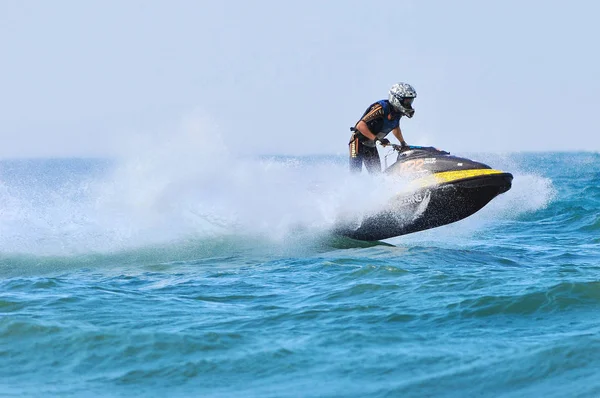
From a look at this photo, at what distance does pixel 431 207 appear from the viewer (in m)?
11.9

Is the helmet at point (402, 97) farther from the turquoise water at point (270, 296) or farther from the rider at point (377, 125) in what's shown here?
the turquoise water at point (270, 296)

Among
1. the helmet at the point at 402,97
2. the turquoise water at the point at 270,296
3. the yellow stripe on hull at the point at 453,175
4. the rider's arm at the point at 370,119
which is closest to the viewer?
the turquoise water at the point at 270,296

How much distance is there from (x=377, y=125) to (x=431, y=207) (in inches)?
60.4

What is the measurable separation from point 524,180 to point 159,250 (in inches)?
558

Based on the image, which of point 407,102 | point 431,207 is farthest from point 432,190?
point 407,102

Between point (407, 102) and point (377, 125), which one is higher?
point (407, 102)

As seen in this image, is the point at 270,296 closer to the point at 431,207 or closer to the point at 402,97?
the point at 431,207

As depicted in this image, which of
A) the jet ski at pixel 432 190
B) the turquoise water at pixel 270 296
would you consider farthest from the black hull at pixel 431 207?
the turquoise water at pixel 270 296

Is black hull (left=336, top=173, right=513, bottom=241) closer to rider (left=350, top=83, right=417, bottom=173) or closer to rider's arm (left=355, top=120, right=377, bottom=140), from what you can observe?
rider (left=350, top=83, right=417, bottom=173)

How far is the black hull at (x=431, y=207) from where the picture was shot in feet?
38.2

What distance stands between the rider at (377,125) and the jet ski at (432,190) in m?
0.40

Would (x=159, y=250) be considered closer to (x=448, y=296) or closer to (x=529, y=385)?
(x=448, y=296)

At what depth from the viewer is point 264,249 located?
42.2 ft

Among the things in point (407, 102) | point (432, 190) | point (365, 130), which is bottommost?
point (432, 190)
